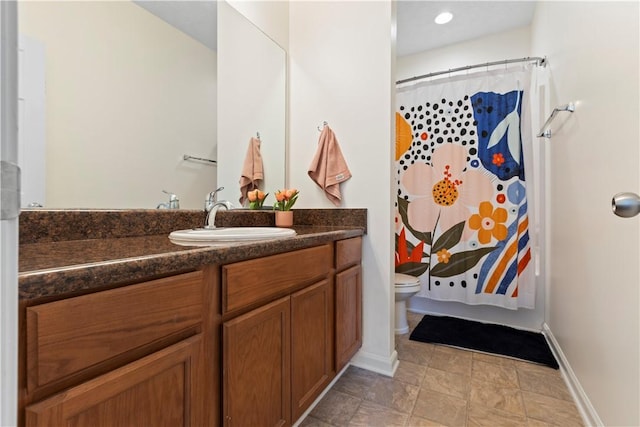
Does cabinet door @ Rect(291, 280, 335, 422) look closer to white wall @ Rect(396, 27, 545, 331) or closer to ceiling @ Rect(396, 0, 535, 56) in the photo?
white wall @ Rect(396, 27, 545, 331)

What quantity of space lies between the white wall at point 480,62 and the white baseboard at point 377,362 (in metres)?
1.09

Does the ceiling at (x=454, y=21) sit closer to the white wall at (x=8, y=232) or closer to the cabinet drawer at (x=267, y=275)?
the cabinet drawer at (x=267, y=275)

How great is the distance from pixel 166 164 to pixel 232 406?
1001 mm

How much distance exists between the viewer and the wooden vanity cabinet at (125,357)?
504mm

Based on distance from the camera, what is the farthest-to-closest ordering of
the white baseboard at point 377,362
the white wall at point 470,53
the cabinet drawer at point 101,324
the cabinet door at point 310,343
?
the white wall at point 470,53
the white baseboard at point 377,362
the cabinet door at point 310,343
the cabinet drawer at point 101,324

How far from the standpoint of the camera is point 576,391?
1.53m

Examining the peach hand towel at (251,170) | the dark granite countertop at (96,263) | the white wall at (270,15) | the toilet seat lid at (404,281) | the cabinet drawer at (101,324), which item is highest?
the white wall at (270,15)

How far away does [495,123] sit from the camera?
2387 mm

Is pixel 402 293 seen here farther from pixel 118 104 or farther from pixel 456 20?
pixel 456 20

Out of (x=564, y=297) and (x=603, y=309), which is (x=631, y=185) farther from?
(x=564, y=297)

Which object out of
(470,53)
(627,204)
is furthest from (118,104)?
(470,53)

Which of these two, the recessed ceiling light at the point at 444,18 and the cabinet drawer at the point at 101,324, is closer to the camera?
the cabinet drawer at the point at 101,324

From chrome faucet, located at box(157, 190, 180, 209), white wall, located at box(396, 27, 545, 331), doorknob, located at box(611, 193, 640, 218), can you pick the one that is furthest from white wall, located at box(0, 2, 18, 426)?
white wall, located at box(396, 27, 545, 331)

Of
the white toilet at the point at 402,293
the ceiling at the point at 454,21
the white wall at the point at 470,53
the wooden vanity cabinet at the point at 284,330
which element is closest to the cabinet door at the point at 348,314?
the wooden vanity cabinet at the point at 284,330
